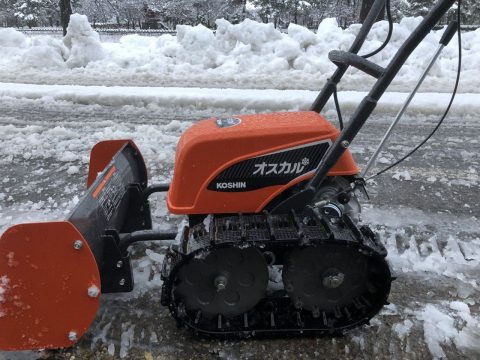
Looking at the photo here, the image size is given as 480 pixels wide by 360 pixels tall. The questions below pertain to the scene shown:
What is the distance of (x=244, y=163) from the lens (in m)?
2.71

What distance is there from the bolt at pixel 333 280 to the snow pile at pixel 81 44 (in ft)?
34.9

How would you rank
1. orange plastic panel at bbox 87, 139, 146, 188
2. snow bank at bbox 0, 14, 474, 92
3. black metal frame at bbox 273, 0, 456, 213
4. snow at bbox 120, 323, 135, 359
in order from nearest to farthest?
black metal frame at bbox 273, 0, 456, 213 < snow at bbox 120, 323, 135, 359 < orange plastic panel at bbox 87, 139, 146, 188 < snow bank at bbox 0, 14, 474, 92

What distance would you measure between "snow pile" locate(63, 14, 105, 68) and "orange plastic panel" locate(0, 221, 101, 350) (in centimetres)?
1019

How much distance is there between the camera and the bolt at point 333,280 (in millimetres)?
2674

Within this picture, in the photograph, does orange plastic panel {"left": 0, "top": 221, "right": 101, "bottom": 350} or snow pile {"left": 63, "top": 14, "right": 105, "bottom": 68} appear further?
snow pile {"left": 63, "top": 14, "right": 105, "bottom": 68}

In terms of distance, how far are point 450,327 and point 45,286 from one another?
2423mm

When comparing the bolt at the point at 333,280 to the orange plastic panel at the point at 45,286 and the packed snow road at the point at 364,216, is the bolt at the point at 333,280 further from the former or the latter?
the orange plastic panel at the point at 45,286

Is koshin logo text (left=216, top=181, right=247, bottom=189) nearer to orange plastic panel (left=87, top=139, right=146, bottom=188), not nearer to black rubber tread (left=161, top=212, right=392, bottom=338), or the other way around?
black rubber tread (left=161, top=212, right=392, bottom=338)

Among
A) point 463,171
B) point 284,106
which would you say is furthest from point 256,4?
point 463,171

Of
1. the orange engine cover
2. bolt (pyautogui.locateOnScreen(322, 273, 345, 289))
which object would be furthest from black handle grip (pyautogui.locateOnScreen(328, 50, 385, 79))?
bolt (pyautogui.locateOnScreen(322, 273, 345, 289))

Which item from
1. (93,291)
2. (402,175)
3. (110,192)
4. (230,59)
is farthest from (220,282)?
(230,59)

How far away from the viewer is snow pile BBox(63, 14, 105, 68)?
11719 millimetres

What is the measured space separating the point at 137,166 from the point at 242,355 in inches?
72.0

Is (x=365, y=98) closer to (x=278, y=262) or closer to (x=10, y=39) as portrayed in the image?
(x=278, y=262)
